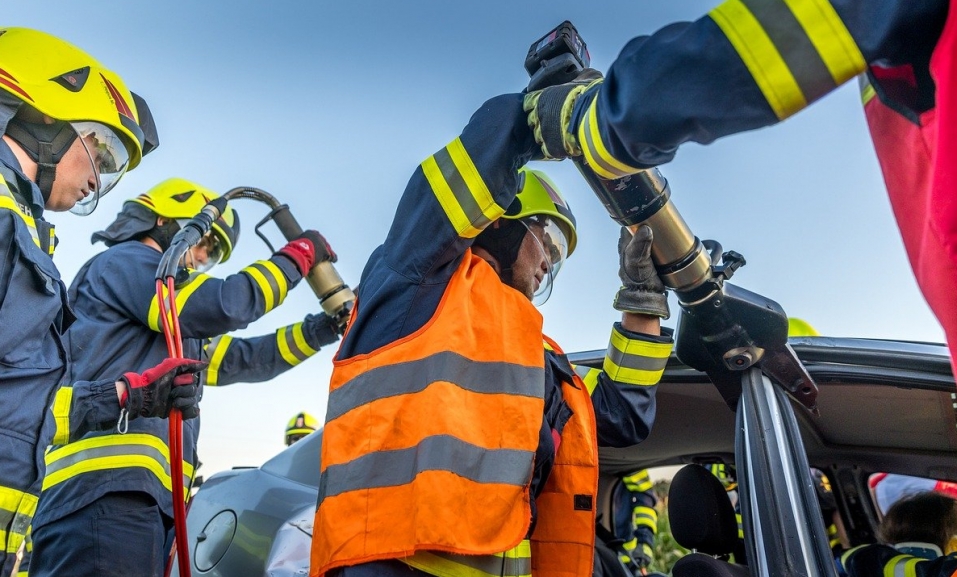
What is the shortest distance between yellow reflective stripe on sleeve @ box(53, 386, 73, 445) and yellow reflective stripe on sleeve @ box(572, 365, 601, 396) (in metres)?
1.63

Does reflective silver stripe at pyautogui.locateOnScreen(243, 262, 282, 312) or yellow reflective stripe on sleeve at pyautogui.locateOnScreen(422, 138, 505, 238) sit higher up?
reflective silver stripe at pyautogui.locateOnScreen(243, 262, 282, 312)

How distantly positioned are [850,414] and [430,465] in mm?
1933

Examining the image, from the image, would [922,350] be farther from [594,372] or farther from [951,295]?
[951,295]

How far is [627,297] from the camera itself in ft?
8.18

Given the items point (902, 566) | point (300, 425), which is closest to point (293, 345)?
point (902, 566)

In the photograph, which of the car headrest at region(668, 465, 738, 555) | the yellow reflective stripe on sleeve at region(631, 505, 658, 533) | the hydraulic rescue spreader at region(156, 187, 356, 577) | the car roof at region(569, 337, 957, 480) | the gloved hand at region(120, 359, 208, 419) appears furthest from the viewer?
the yellow reflective stripe on sleeve at region(631, 505, 658, 533)

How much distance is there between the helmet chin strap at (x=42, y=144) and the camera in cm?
239

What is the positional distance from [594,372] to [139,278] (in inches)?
81.0

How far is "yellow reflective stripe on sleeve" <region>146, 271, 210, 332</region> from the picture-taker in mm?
3268

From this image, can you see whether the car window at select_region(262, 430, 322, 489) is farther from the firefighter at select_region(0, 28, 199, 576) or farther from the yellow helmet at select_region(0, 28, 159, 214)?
the yellow helmet at select_region(0, 28, 159, 214)

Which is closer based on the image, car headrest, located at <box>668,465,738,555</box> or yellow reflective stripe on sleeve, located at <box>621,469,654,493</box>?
car headrest, located at <box>668,465,738,555</box>

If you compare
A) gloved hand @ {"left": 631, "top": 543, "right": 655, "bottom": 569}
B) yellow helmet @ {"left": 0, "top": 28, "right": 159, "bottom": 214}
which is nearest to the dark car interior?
gloved hand @ {"left": 631, "top": 543, "right": 655, "bottom": 569}

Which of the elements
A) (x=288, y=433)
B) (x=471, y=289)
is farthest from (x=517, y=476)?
(x=288, y=433)

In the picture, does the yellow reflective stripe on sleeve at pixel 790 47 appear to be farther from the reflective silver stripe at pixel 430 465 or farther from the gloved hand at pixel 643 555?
the gloved hand at pixel 643 555
